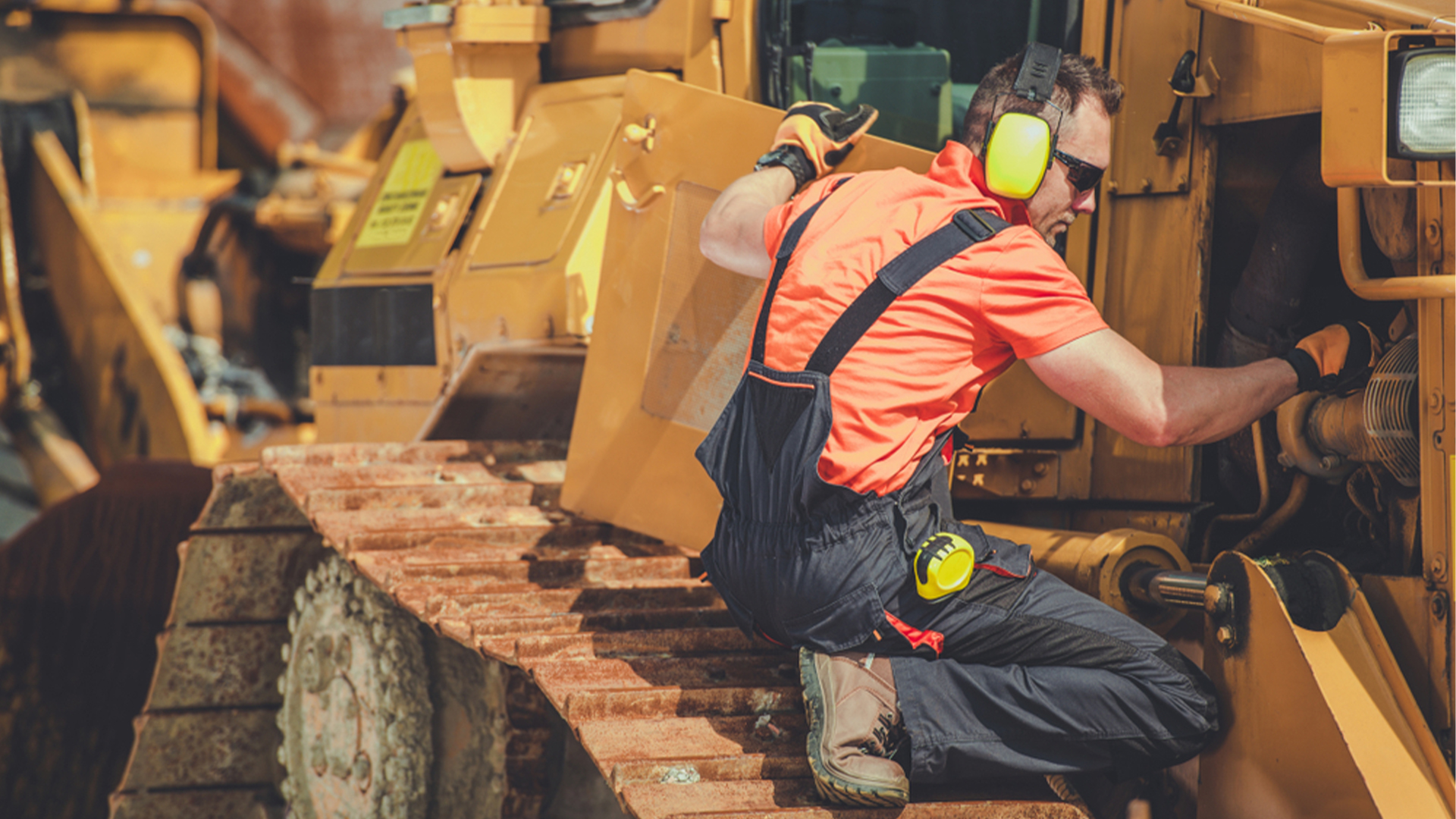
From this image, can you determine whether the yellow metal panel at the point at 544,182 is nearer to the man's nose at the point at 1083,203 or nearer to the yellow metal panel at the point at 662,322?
the yellow metal panel at the point at 662,322

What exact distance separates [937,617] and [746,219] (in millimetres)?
832

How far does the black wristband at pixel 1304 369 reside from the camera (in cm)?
249

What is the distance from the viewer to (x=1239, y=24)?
9.41 feet

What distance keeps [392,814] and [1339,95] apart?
2625 mm

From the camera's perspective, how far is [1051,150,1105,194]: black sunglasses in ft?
8.46

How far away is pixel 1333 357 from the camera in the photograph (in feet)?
8.25

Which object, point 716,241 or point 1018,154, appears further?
point 716,241

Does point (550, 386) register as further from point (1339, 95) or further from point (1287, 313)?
point (1339, 95)

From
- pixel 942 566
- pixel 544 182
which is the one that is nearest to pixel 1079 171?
pixel 942 566

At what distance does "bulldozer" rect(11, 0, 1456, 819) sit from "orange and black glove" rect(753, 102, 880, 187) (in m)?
0.13

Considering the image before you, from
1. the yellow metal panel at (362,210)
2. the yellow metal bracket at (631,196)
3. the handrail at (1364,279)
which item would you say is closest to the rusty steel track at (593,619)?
the yellow metal bracket at (631,196)

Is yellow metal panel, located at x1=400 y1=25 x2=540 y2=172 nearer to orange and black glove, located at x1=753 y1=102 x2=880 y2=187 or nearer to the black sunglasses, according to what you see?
orange and black glove, located at x1=753 y1=102 x2=880 y2=187

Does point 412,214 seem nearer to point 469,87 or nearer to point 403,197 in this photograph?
point 403,197

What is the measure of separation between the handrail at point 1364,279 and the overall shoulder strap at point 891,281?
0.57m
